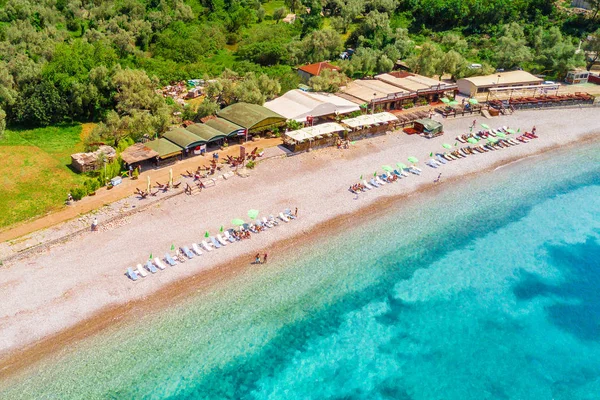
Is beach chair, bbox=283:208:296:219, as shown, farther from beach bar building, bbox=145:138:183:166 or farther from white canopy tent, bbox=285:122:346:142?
beach bar building, bbox=145:138:183:166

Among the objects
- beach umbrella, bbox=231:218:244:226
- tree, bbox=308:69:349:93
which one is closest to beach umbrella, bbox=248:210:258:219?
beach umbrella, bbox=231:218:244:226

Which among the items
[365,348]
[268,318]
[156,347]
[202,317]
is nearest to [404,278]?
[365,348]

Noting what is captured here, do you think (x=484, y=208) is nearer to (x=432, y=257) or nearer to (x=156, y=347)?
(x=432, y=257)

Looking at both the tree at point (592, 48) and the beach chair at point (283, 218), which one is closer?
the beach chair at point (283, 218)

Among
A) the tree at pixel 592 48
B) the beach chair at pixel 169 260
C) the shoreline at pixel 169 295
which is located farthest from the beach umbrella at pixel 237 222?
the tree at pixel 592 48

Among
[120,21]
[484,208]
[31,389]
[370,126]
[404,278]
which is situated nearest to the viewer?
[31,389]

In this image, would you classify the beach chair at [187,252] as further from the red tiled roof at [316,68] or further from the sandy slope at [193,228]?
the red tiled roof at [316,68]
